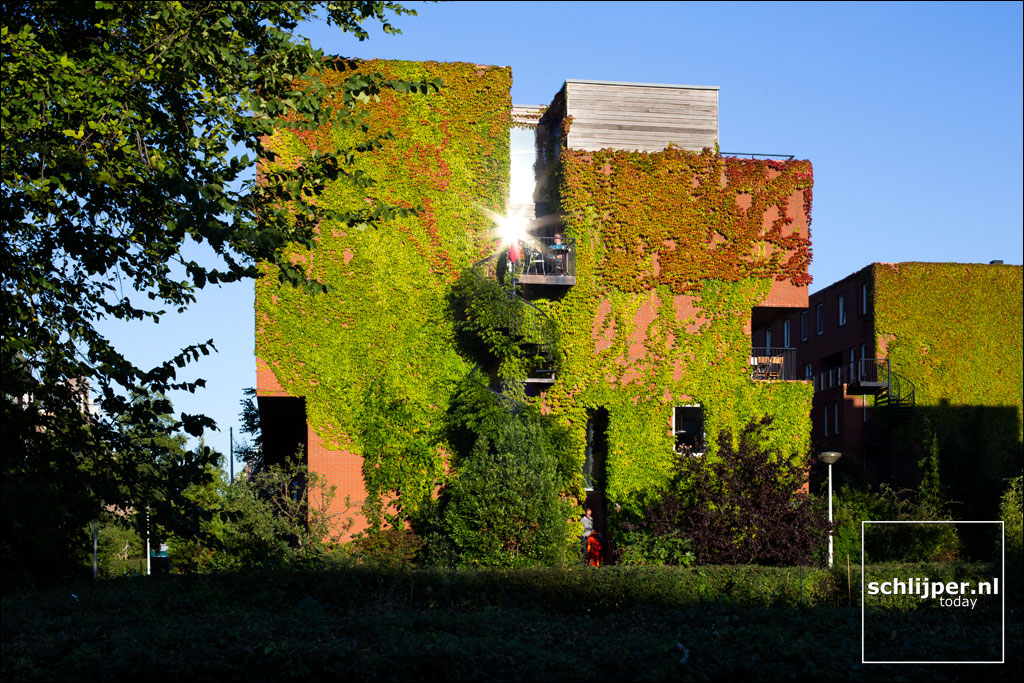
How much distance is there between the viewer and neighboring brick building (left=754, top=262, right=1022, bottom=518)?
4406 cm

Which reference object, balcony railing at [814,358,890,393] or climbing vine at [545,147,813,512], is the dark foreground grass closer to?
climbing vine at [545,147,813,512]

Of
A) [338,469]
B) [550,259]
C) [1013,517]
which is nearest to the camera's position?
[1013,517]

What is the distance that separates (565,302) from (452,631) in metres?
20.0

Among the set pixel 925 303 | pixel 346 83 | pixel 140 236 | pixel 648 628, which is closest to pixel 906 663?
pixel 648 628

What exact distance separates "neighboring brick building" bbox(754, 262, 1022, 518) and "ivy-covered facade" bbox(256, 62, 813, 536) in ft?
38.0

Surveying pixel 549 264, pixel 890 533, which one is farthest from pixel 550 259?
pixel 890 533

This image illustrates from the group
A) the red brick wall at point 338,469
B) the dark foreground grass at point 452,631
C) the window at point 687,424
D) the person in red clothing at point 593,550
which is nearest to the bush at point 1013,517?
the dark foreground grass at point 452,631

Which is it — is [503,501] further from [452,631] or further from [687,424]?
[452,631]

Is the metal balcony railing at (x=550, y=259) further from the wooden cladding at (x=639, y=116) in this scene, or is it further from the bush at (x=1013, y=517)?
the bush at (x=1013, y=517)

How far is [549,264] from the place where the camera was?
33.6m

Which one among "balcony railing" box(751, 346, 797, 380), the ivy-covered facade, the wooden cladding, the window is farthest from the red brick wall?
"balcony railing" box(751, 346, 797, 380)

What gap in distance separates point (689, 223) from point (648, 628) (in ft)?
67.0

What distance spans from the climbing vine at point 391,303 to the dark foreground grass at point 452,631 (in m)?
9.02

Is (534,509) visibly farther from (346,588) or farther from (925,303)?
(925,303)
